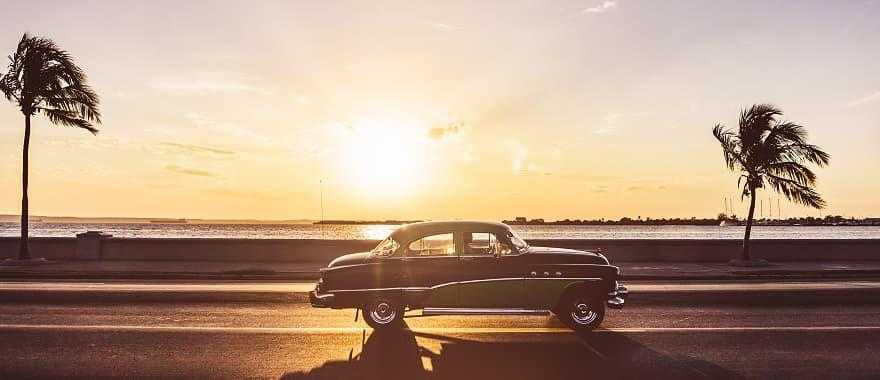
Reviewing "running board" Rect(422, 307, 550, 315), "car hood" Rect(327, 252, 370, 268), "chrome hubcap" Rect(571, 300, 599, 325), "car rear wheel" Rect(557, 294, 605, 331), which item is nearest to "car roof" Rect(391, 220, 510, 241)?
"car hood" Rect(327, 252, 370, 268)

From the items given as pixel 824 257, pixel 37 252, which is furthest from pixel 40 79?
pixel 824 257

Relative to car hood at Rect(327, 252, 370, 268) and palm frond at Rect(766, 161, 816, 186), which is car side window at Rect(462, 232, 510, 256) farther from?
palm frond at Rect(766, 161, 816, 186)

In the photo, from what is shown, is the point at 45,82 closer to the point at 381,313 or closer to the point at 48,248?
the point at 48,248

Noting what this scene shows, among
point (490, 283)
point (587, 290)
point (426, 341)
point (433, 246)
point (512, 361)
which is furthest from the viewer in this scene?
point (433, 246)

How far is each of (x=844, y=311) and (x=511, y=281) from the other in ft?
21.7

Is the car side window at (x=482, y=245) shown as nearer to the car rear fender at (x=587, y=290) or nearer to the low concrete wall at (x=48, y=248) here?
the car rear fender at (x=587, y=290)

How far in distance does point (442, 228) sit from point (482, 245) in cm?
69

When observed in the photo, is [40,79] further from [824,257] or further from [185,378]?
[824,257]

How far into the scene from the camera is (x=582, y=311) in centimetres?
1032

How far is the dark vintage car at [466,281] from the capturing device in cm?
1020

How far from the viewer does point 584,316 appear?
33.9ft

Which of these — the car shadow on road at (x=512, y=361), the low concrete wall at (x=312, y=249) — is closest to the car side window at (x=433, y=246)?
the car shadow on road at (x=512, y=361)

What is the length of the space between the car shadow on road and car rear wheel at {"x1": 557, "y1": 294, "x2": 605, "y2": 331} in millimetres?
681

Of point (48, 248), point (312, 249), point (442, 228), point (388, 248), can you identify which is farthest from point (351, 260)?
point (48, 248)
